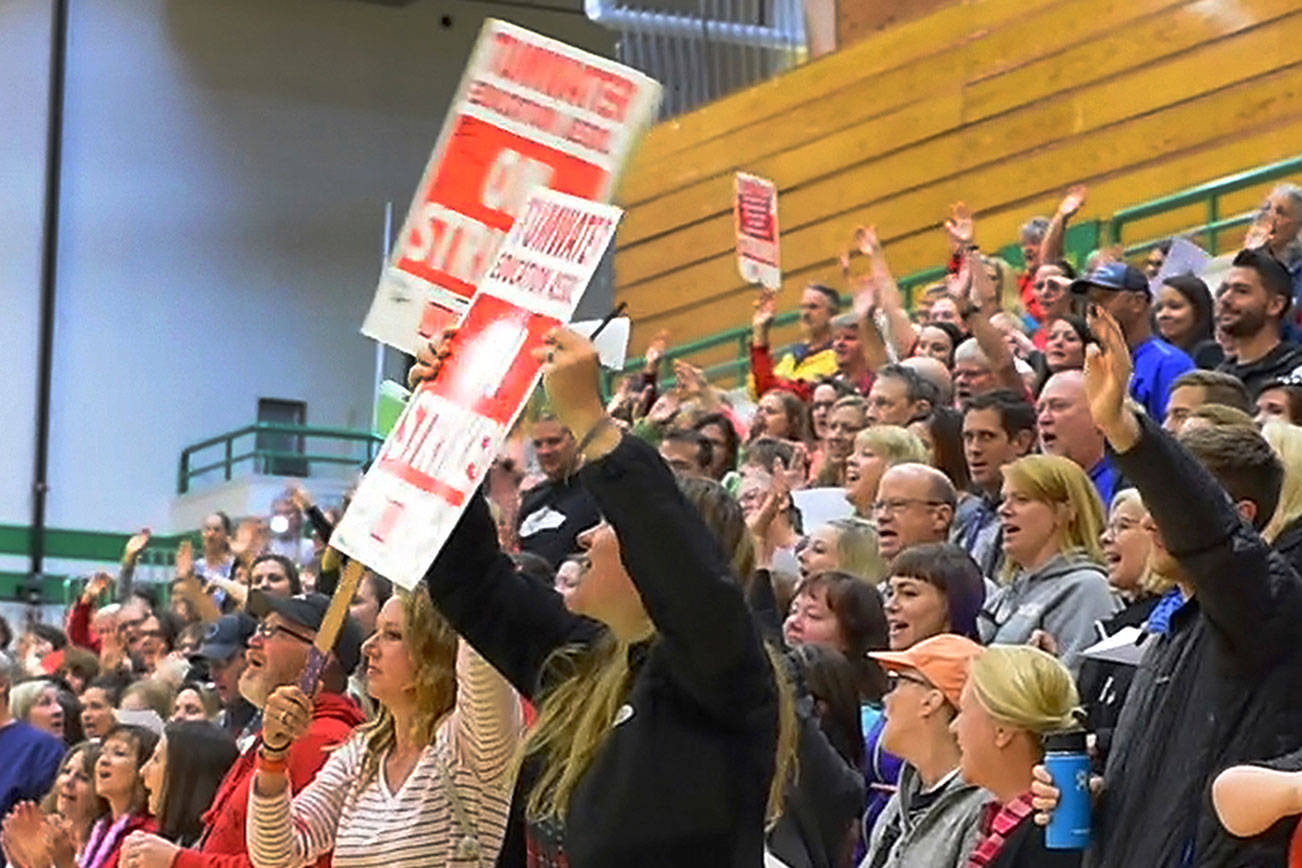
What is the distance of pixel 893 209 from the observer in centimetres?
1212

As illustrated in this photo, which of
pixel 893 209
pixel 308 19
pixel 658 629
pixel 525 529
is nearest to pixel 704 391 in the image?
pixel 525 529

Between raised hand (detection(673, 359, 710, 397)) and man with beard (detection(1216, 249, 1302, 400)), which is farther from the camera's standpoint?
raised hand (detection(673, 359, 710, 397))

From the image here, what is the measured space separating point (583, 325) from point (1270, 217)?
152 inches

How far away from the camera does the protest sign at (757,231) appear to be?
349 inches

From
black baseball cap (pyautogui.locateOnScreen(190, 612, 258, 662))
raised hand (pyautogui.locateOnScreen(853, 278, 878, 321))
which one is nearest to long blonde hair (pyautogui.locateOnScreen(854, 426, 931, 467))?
black baseball cap (pyautogui.locateOnScreen(190, 612, 258, 662))

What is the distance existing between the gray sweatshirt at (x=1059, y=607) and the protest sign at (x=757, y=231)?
4.20 meters

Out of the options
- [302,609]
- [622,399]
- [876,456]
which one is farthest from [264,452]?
[302,609]

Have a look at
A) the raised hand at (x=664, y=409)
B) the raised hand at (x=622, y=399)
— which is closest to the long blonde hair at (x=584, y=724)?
the raised hand at (x=664, y=409)

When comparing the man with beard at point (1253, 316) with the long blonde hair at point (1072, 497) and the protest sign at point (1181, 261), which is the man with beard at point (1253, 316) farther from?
the long blonde hair at point (1072, 497)

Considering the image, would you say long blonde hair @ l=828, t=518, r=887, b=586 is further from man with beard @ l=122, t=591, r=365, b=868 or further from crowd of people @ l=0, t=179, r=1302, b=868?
man with beard @ l=122, t=591, r=365, b=868

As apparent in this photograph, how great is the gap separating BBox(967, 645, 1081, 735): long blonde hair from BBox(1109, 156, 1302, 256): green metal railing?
5055 mm

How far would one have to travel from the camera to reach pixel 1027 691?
348 cm

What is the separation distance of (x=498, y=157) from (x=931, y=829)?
1264 millimetres

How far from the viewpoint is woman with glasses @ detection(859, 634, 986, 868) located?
3.71 metres
